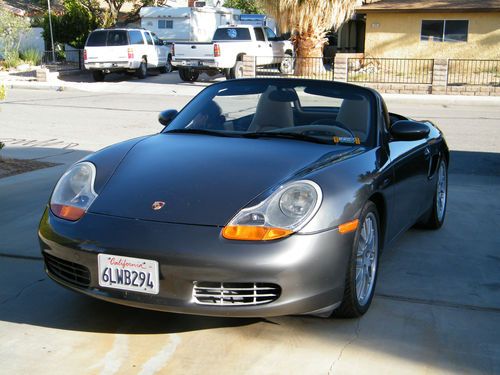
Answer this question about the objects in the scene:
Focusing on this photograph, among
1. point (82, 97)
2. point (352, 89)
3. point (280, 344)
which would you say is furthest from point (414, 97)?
point (280, 344)

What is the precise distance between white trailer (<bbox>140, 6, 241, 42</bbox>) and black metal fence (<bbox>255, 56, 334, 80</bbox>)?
6295 millimetres

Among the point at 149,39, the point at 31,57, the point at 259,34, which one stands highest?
the point at 259,34

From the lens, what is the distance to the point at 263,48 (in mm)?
25500

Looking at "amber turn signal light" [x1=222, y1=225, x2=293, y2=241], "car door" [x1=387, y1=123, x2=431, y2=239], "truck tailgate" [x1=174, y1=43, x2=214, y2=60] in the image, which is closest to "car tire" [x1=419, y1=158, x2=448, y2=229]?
"car door" [x1=387, y1=123, x2=431, y2=239]

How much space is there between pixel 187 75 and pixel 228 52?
2630 millimetres

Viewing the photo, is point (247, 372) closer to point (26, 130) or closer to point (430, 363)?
point (430, 363)

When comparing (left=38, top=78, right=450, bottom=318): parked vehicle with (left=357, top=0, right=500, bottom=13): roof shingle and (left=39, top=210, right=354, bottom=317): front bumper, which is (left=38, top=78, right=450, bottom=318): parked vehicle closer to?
(left=39, top=210, right=354, bottom=317): front bumper

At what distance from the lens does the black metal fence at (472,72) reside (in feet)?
81.8

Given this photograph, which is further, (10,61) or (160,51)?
(10,61)

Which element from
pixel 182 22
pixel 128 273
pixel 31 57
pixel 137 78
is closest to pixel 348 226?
pixel 128 273

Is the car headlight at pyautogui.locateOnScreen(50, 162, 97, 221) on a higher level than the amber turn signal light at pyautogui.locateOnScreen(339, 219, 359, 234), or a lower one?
higher

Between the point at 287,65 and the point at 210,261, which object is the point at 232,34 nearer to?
the point at 287,65

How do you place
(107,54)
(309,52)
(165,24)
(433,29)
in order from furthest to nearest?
(165,24)
(433,29)
(309,52)
(107,54)

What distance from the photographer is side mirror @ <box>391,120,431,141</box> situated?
4855mm
